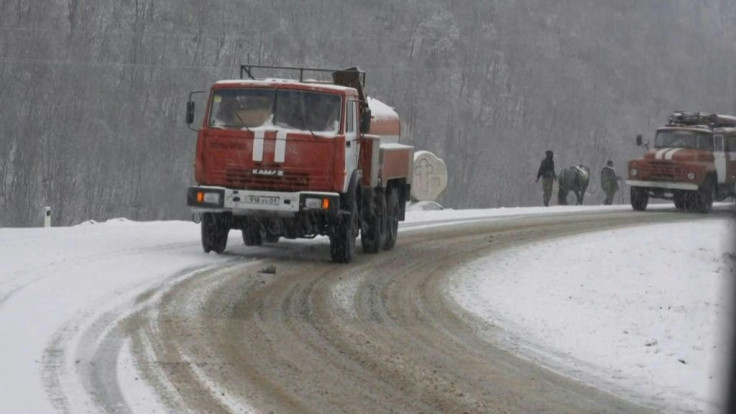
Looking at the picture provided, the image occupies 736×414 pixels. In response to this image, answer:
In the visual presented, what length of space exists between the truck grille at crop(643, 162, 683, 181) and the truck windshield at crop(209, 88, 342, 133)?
16.9m

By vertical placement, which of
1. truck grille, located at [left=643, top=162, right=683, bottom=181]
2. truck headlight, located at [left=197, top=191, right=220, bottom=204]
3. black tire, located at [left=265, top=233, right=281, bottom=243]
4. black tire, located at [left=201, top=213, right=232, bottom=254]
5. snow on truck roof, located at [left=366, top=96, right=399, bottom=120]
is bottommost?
black tire, located at [left=265, top=233, right=281, bottom=243]

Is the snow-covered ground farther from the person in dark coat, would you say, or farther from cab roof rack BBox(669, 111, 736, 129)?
the person in dark coat

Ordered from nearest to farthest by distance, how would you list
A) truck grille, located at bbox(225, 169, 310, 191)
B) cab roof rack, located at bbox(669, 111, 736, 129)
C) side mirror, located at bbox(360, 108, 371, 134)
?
1. truck grille, located at bbox(225, 169, 310, 191)
2. side mirror, located at bbox(360, 108, 371, 134)
3. cab roof rack, located at bbox(669, 111, 736, 129)

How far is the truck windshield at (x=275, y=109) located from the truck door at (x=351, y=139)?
21cm

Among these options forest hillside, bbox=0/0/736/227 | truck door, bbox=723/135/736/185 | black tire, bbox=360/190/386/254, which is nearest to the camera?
black tire, bbox=360/190/386/254

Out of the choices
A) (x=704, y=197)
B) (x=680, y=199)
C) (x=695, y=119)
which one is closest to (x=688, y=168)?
(x=704, y=197)

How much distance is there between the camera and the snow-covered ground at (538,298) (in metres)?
8.76

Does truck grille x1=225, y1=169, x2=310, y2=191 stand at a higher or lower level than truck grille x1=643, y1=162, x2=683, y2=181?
lower

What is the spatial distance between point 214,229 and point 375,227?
2702 millimetres

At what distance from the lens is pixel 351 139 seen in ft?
52.0

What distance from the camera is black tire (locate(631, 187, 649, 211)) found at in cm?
3102

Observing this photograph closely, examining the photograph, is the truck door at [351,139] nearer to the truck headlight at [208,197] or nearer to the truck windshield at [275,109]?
the truck windshield at [275,109]

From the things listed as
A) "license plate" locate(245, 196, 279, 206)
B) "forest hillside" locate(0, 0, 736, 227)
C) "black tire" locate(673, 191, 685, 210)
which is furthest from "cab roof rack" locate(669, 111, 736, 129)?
"forest hillside" locate(0, 0, 736, 227)

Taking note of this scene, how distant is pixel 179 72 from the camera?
3524 inches
